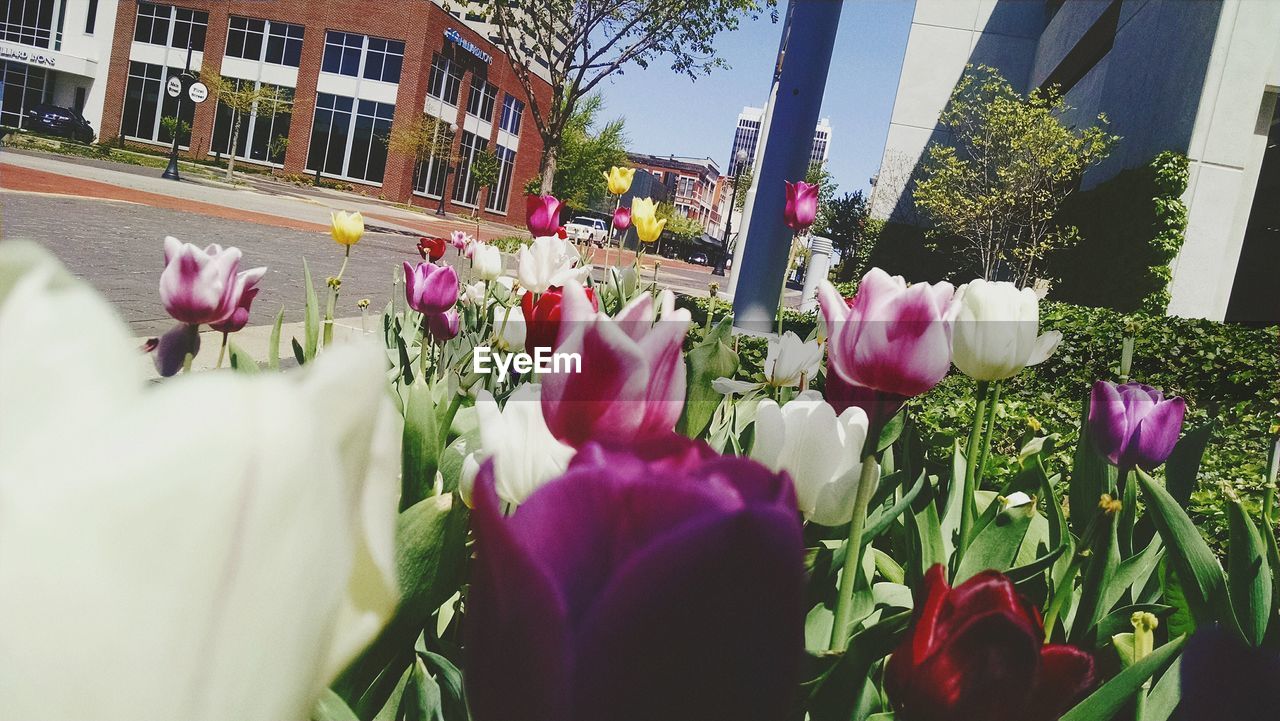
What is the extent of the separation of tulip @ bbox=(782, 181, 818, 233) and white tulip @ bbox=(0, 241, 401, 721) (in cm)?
228

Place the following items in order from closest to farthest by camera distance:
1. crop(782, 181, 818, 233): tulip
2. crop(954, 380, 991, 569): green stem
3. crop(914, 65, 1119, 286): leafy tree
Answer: crop(954, 380, 991, 569): green stem
crop(782, 181, 818, 233): tulip
crop(914, 65, 1119, 286): leafy tree

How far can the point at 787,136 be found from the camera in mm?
3002

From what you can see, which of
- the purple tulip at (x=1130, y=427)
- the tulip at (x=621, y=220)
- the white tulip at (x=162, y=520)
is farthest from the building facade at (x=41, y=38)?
the tulip at (x=621, y=220)

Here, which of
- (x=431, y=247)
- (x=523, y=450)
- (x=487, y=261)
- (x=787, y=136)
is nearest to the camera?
(x=523, y=450)

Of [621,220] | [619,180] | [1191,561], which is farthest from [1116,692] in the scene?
[619,180]

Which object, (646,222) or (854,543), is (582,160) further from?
(854,543)

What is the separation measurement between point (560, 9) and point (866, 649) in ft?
7.93

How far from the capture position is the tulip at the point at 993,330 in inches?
29.9

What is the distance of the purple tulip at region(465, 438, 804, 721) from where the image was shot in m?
0.16

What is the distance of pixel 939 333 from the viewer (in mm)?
538

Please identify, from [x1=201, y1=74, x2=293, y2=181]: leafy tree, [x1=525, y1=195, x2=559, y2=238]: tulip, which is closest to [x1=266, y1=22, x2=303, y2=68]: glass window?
[x1=201, y1=74, x2=293, y2=181]: leafy tree

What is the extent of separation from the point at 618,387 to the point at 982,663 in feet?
0.56

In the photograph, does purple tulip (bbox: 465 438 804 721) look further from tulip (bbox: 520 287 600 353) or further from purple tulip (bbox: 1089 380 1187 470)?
purple tulip (bbox: 1089 380 1187 470)

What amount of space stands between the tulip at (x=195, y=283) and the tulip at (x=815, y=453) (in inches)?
20.4
